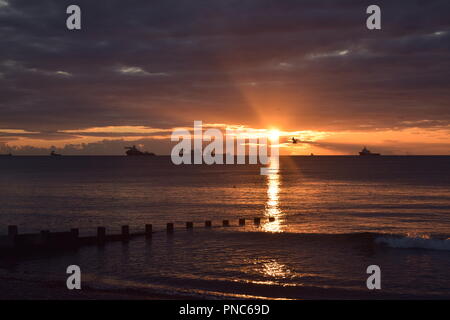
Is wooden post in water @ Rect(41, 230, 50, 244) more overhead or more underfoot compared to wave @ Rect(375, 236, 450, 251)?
more overhead

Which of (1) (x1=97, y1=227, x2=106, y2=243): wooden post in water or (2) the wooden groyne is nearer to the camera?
(2) the wooden groyne

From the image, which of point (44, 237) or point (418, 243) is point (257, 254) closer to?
point (418, 243)

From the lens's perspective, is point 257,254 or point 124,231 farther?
point 124,231

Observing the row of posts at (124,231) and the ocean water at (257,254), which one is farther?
the row of posts at (124,231)

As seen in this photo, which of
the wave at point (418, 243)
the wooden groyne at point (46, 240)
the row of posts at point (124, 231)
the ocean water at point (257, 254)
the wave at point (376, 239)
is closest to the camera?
the ocean water at point (257, 254)

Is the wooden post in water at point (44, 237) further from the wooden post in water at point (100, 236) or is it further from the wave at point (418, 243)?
the wave at point (418, 243)

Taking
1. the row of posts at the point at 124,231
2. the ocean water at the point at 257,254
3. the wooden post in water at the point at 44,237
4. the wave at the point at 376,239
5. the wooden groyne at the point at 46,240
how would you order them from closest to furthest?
the ocean water at the point at 257,254 → the wooden groyne at the point at 46,240 → the row of posts at the point at 124,231 → the wooden post in water at the point at 44,237 → the wave at the point at 376,239

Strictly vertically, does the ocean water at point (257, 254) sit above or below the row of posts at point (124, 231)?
below

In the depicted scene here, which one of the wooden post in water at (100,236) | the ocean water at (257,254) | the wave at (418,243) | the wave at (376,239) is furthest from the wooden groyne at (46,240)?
the wave at (418,243)

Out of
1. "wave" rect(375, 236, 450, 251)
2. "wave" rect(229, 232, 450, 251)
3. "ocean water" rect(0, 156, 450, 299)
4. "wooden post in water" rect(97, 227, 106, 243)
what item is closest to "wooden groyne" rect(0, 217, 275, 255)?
"wooden post in water" rect(97, 227, 106, 243)

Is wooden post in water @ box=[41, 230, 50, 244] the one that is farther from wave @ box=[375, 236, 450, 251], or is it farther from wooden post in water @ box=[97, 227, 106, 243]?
wave @ box=[375, 236, 450, 251]

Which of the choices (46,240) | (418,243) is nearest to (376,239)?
(418,243)
